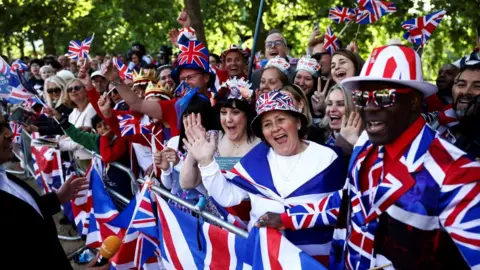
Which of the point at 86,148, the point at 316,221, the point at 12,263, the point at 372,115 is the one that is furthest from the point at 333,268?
the point at 86,148

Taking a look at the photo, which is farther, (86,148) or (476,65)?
(86,148)

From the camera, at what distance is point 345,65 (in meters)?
4.43

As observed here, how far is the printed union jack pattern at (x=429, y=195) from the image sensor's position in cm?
193

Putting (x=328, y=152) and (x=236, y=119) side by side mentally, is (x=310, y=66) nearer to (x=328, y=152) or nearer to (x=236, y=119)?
(x=236, y=119)

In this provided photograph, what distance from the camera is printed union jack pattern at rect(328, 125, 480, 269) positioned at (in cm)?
193

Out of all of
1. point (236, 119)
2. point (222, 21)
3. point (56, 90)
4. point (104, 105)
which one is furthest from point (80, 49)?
point (222, 21)

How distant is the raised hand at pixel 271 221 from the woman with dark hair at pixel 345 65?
2.00 meters

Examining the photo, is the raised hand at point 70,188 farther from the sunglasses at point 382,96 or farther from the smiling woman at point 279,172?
the sunglasses at point 382,96

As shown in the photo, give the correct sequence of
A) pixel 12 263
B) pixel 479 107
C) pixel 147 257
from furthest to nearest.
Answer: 1. pixel 147 257
2. pixel 479 107
3. pixel 12 263

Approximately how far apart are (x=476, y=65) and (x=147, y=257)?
2.95 meters

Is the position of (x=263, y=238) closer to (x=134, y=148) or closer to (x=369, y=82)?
(x=369, y=82)

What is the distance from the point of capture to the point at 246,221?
3.46m

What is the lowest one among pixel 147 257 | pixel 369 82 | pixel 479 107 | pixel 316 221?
pixel 147 257

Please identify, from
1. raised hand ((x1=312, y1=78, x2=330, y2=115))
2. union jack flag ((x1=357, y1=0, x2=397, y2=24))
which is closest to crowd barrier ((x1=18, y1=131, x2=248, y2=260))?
raised hand ((x1=312, y1=78, x2=330, y2=115))
